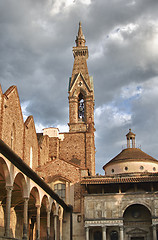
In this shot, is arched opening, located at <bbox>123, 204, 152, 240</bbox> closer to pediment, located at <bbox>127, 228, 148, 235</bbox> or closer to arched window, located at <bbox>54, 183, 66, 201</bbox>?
pediment, located at <bbox>127, 228, 148, 235</bbox>

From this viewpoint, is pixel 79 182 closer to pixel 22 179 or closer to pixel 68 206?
pixel 68 206

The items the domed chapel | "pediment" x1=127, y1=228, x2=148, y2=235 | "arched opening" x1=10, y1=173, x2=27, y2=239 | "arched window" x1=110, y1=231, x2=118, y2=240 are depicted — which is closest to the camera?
"arched opening" x1=10, y1=173, x2=27, y2=239

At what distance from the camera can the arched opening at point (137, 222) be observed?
2991 centimetres

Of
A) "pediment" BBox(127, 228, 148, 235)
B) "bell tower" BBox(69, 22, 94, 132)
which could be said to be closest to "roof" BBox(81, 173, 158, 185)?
"pediment" BBox(127, 228, 148, 235)

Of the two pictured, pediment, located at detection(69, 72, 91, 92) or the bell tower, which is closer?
the bell tower

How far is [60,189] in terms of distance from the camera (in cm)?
3247

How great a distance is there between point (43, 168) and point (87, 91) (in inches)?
601

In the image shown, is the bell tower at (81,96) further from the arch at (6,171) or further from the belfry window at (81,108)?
the arch at (6,171)

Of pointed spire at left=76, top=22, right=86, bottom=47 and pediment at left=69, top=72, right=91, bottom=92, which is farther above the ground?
pointed spire at left=76, top=22, right=86, bottom=47

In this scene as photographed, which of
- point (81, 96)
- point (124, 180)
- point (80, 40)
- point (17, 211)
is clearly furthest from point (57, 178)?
point (80, 40)

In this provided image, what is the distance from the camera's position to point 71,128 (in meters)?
43.9

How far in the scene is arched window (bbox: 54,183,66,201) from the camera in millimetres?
32156

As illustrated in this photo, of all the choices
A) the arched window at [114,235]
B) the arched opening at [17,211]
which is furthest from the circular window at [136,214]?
the arched opening at [17,211]

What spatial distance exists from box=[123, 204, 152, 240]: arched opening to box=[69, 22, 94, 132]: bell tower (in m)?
12.3
